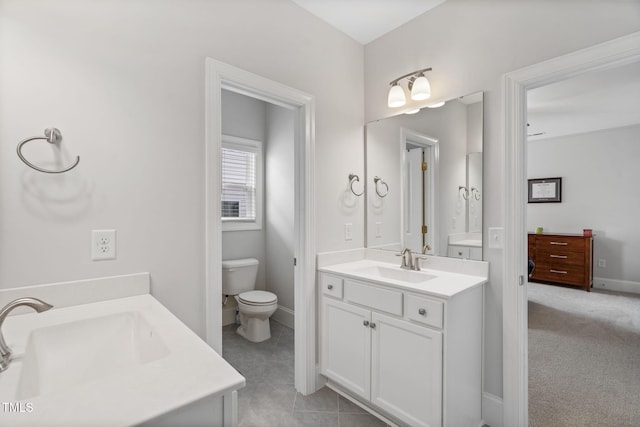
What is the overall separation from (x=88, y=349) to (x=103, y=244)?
0.47 metres

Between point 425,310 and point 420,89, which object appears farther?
point 420,89

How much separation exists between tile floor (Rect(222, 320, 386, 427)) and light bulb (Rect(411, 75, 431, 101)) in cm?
207

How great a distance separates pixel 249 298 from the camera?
287 centimetres

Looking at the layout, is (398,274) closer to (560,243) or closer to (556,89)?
(556,89)

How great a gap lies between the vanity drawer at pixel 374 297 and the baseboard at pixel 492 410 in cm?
78

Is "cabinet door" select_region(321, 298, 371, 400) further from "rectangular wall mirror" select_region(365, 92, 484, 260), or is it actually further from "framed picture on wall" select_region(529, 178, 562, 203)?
"framed picture on wall" select_region(529, 178, 562, 203)

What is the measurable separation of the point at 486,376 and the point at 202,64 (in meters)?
2.39

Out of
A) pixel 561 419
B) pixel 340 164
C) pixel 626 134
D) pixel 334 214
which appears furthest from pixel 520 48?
pixel 626 134

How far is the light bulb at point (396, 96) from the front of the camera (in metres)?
2.21

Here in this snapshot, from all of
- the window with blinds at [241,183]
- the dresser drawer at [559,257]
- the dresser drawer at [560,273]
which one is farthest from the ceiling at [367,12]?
the dresser drawer at [560,273]

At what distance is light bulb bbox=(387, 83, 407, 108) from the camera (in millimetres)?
2205

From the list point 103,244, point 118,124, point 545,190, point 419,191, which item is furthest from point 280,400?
point 545,190

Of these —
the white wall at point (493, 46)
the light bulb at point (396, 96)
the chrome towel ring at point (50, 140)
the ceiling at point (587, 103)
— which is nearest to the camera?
the chrome towel ring at point (50, 140)

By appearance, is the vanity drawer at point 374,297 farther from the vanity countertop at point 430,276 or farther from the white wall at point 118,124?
the white wall at point 118,124
